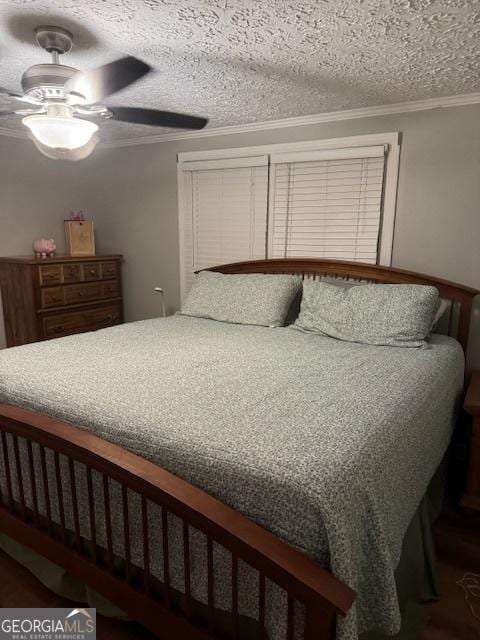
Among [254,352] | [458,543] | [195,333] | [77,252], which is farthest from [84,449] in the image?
[77,252]

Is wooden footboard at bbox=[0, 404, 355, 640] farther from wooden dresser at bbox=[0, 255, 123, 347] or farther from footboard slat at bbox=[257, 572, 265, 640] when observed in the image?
wooden dresser at bbox=[0, 255, 123, 347]

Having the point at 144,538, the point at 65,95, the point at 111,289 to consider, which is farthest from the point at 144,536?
the point at 111,289

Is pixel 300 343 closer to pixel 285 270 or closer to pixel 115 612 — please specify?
pixel 285 270

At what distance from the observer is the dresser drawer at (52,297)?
3.32 meters

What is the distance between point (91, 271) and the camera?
370 cm

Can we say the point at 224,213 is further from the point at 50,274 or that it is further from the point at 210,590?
the point at 210,590

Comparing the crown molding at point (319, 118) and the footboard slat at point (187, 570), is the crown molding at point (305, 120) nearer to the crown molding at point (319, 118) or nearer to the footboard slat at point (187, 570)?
the crown molding at point (319, 118)

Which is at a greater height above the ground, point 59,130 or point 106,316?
point 59,130

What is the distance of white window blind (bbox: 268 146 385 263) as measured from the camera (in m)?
2.86

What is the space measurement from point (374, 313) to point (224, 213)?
1625mm

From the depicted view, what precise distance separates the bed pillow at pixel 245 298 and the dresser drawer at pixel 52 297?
1.10 meters

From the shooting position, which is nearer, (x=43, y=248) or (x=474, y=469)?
(x=474, y=469)

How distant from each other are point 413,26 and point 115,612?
2.42 m

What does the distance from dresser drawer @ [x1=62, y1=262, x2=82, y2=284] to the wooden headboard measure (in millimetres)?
1145
